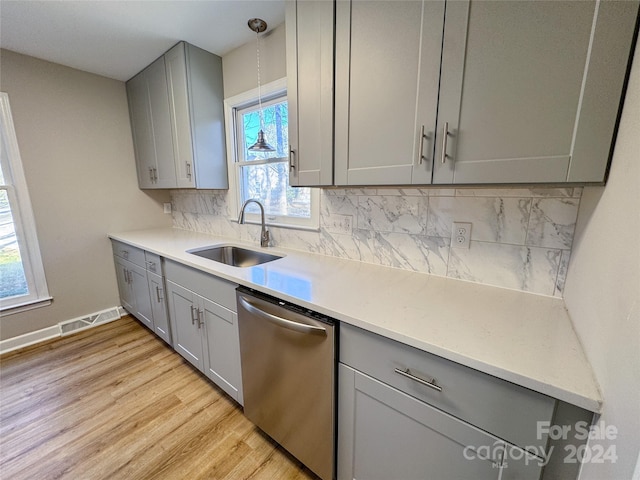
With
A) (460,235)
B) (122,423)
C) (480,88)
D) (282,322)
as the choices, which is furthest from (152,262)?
(480,88)

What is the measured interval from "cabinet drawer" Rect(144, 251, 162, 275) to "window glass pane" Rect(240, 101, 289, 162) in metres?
1.04

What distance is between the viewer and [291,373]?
117cm

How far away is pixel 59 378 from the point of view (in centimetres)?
192

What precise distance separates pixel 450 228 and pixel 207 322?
1.48 metres

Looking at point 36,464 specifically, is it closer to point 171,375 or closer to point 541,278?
point 171,375

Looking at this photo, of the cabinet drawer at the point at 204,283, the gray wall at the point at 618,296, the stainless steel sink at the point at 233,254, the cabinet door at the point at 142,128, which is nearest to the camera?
the gray wall at the point at 618,296

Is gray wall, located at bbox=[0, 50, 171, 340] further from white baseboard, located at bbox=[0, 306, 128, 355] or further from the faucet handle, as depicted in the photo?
the faucet handle

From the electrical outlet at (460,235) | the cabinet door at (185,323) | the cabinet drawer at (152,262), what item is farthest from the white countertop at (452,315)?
the cabinet drawer at (152,262)

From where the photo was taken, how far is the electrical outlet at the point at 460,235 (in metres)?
1.22

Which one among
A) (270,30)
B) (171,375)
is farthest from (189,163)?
(171,375)

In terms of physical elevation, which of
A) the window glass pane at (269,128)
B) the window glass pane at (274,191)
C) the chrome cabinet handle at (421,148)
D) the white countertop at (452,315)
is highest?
the window glass pane at (269,128)

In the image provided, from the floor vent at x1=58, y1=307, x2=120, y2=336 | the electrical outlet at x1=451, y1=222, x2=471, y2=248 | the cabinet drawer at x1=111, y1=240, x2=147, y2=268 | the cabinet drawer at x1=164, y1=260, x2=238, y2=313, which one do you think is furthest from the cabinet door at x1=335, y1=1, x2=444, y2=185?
the floor vent at x1=58, y1=307, x2=120, y2=336

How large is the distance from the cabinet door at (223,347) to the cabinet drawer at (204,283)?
0.05 metres

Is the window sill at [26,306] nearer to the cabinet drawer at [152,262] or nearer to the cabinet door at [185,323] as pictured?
the cabinet drawer at [152,262]
